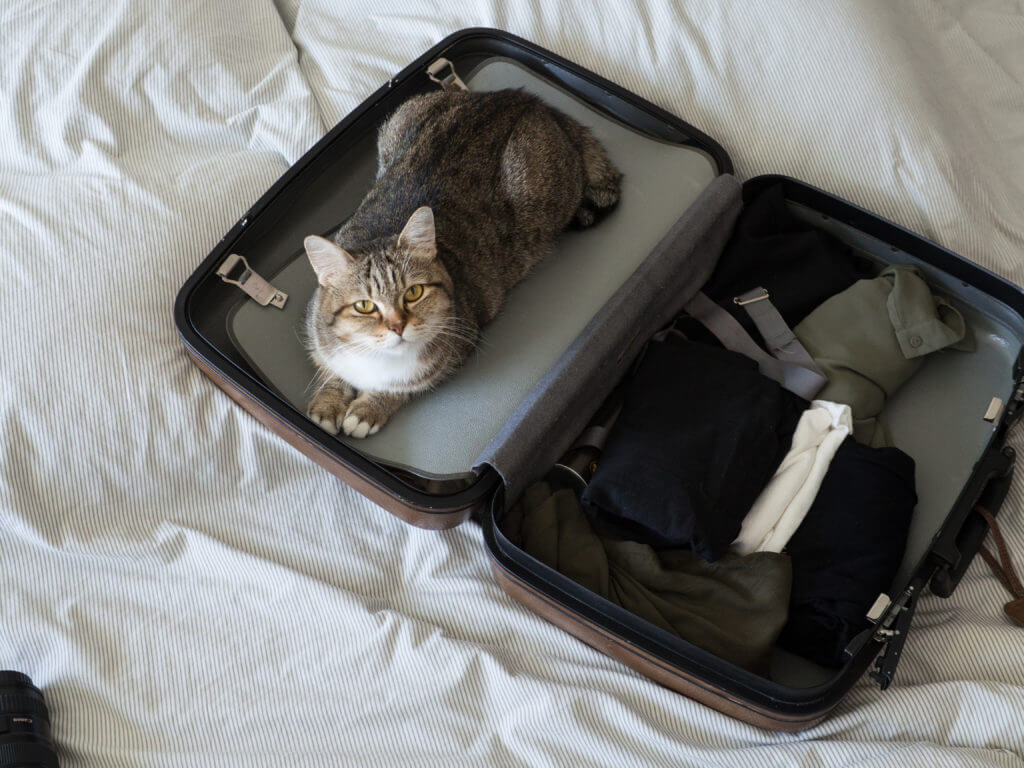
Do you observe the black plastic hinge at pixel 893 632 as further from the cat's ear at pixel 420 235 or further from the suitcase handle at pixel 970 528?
the cat's ear at pixel 420 235

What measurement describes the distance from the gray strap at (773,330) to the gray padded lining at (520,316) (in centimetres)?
20

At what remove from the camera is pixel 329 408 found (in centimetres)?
121

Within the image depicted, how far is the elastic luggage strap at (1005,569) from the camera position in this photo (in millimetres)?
1109

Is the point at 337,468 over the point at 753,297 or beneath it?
beneath

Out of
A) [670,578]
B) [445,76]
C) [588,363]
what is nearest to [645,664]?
[670,578]

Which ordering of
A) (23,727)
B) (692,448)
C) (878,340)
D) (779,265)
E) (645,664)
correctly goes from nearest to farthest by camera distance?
(23,727), (645,664), (692,448), (878,340), (779,265)

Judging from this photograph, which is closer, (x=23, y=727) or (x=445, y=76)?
(x=23, y=727)

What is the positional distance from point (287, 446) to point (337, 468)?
0.11m

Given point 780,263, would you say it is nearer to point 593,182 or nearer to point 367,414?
point 593,182

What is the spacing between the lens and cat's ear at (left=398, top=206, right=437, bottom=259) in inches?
43.5

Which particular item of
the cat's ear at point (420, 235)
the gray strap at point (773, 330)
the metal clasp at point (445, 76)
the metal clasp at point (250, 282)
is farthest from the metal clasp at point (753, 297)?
the metal clasp at point (250, 282)

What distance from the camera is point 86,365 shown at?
3.77 ft

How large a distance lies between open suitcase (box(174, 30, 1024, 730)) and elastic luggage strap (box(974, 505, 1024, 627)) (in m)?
0.02

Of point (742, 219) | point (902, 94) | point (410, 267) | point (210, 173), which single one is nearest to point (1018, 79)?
point (902, 94)
